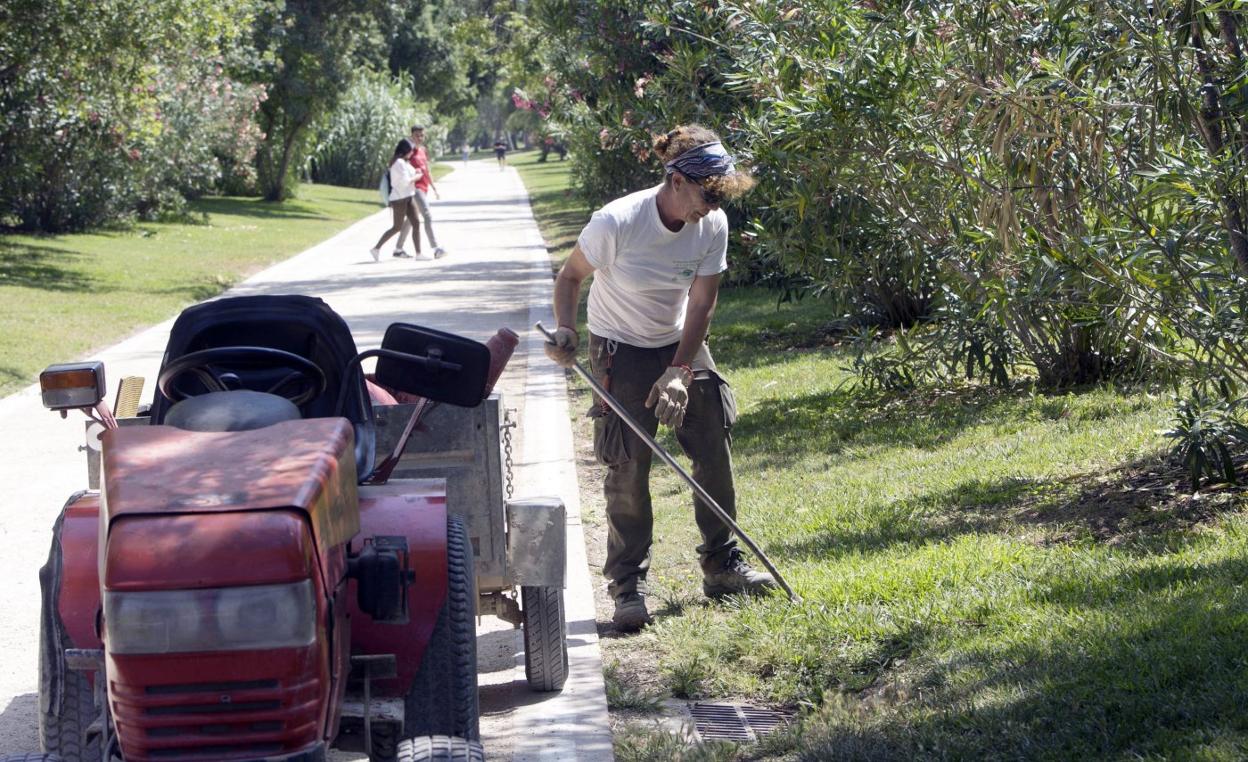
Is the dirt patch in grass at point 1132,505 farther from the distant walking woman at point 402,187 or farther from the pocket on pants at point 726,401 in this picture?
the distant walking woman at point 402,187

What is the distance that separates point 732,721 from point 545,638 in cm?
69

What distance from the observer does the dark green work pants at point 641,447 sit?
18.7 ft

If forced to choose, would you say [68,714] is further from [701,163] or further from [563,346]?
[701,163]

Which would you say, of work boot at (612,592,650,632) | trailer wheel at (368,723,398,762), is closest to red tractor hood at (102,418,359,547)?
trailer wheel at (368,723,398,762)

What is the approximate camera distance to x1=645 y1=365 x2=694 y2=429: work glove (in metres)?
5.36

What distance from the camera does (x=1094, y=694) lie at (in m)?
A: 4.14

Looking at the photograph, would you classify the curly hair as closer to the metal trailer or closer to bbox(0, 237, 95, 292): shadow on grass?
the metal trailer

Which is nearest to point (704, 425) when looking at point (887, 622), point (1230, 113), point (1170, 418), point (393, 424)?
point (887, 622)

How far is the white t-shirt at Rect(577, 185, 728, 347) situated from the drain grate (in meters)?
1.50

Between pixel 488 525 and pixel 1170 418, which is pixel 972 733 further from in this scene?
pixel 1170 418

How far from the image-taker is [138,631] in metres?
2.69

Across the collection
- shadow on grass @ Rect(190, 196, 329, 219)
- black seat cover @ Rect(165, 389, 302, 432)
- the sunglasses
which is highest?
the sunglasses

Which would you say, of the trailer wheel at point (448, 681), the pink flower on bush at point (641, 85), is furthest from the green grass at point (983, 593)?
the pink flower on bush at point (641, 85)

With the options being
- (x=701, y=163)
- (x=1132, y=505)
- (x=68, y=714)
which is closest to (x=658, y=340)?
(x=701, y=163)
